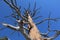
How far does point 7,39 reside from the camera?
838 cm

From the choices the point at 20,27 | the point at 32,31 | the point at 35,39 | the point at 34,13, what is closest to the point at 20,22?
the point at 20,27

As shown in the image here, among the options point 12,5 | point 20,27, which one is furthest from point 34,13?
point 20,27

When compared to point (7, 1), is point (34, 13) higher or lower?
higher

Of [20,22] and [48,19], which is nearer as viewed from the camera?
[20,22]

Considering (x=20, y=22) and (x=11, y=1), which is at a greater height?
(x=11, y=1)

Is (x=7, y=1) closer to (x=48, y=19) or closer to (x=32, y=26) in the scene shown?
(x=32, y=26)

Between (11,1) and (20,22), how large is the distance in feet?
10.5

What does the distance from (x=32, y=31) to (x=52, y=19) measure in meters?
1.83

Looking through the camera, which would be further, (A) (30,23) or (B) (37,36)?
(A) (30,23)

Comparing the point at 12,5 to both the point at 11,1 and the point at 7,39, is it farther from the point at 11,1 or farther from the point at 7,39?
the point at 7,39

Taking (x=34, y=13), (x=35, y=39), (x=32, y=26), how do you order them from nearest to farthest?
1. (x=35, y=39)
2. (x=32, y=26)
3. (x=34, y=13)

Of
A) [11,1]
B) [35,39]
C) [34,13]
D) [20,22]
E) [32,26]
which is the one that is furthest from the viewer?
[34,13]

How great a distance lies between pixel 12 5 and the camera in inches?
370

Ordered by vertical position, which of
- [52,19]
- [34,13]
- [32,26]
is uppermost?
[34,13]
